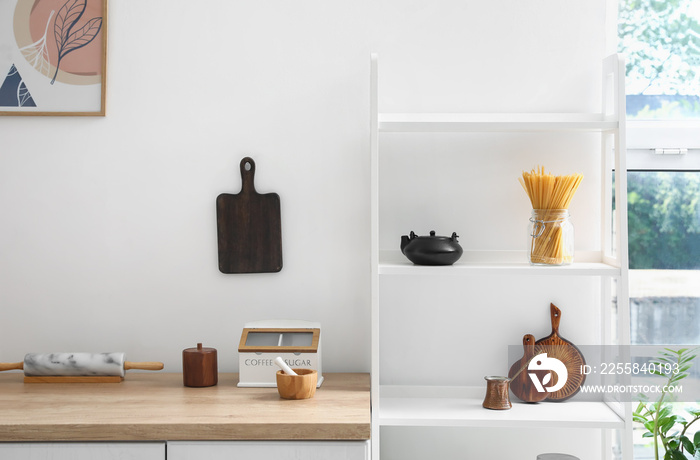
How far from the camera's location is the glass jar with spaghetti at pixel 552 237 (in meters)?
1.79

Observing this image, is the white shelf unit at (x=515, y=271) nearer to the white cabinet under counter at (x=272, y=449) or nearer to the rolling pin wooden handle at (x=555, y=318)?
the rolling pin wooden handle at (x=555, y=318)

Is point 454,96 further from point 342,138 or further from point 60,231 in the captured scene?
point 60,231

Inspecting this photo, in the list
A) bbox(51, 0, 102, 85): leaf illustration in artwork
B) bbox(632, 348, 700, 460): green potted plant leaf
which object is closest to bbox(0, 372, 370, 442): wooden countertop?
bbox(632, 348, 700, 460): green potted plant leaf

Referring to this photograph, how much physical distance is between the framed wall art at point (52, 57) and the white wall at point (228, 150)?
4cm

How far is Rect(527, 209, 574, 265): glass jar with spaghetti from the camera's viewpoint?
1787 millimetres

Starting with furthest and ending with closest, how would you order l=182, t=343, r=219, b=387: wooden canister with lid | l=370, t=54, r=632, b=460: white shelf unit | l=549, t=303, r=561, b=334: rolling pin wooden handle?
1. l=549, t=303, r=561, b=334: rolling pin wooden handle
2. l=182, t=343, r=219, b=387: wooden canister with lid
3. l=370, t=54, r=632, b=460: white shelf unit

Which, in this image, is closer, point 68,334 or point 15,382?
point 15,382

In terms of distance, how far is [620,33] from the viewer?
2111 millimetres

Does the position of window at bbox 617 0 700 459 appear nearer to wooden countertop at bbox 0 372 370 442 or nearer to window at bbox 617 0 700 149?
window at bbox 617 0 700 149

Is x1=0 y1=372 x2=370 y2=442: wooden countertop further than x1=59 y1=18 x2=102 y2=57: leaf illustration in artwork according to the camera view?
No

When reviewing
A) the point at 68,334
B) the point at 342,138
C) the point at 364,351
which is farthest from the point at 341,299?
the point at 68,334

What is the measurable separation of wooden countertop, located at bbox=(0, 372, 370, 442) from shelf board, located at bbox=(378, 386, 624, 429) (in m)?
0.13

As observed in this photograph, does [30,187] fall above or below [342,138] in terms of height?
below

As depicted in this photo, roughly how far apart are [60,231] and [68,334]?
1.12 ft
